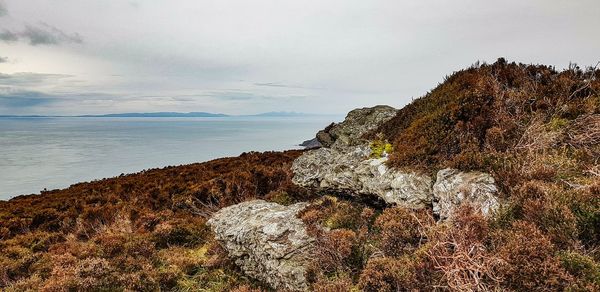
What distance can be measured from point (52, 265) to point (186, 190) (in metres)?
6.69

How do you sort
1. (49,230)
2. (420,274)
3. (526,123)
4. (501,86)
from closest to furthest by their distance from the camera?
(420,274) → (526,123) → (501,86) → (49,230)

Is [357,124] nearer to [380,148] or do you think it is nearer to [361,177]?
[380,148]

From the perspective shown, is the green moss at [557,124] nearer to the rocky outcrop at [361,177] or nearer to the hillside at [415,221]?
the hillside at [415,221]

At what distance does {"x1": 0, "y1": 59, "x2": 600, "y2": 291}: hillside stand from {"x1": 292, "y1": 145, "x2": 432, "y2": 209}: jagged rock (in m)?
0.03

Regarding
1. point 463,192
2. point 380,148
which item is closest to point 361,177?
point 380,148

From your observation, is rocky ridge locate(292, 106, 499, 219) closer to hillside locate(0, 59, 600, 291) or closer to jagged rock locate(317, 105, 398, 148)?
hillside locate(0, 59, 600, 291)

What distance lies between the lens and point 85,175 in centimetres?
5759

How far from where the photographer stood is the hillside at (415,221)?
3928 millimetres

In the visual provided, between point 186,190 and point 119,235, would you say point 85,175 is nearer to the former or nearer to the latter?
point 186,190

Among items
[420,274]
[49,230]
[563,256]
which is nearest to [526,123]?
[563,256]

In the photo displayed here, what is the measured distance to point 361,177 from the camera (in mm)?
8219

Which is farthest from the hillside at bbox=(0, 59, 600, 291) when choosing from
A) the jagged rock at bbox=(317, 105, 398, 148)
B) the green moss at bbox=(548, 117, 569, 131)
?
the jagged rock at bbox=(317, 105, 398, 148)

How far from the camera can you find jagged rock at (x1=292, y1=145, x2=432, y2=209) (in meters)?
6.74

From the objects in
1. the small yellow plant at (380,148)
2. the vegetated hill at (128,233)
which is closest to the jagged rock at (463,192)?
the small yellow plant at (380,148)
